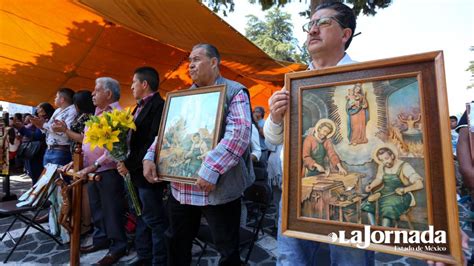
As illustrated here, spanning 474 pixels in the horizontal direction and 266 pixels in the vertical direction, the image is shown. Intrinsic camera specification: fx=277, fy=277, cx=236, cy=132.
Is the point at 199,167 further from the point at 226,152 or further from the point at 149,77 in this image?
the point at 149,77

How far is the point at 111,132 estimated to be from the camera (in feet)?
6.93

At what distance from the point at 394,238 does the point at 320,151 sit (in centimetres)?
39

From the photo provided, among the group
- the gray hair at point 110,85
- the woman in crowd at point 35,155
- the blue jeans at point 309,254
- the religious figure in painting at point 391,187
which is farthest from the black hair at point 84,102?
the religious figure in painting at point 391,187

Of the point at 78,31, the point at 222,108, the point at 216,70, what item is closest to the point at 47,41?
the point at 78,31

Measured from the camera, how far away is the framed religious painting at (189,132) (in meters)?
1.73

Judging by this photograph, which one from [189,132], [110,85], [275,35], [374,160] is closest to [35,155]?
[110,85]

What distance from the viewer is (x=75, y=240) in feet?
8.09

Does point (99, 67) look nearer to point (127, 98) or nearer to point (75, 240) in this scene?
point (127, 98)

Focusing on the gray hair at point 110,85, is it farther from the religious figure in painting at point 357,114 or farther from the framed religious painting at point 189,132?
the religious figure in painting at point 357,114

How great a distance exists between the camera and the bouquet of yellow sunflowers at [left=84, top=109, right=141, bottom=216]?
6.81 feet

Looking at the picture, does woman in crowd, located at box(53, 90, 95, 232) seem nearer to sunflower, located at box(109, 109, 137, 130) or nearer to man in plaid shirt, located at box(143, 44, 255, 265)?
sunflower, located at box(109, 109, 137, 130)

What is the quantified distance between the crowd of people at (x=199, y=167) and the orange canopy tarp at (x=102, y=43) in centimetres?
191

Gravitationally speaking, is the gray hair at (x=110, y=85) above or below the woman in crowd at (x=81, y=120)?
above

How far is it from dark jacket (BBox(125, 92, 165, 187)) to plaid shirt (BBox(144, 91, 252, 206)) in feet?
1.56
